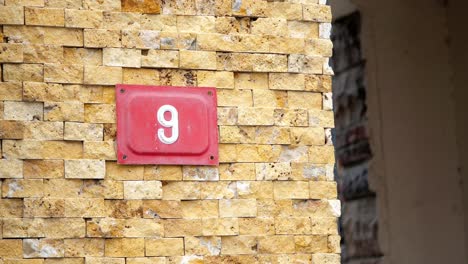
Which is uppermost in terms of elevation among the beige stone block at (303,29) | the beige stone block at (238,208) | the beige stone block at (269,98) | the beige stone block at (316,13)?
the beige stone block at (316,13)

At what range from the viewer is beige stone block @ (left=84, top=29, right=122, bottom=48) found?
333 centimetres

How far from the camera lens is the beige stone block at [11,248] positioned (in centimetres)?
316

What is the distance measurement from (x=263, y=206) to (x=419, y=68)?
6.65 ft

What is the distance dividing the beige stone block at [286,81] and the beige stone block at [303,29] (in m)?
0.13

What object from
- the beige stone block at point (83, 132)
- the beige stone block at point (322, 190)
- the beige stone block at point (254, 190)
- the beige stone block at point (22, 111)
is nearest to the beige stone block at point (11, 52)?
the beige stone block at point (22, 111)

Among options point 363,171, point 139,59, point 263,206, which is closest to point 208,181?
point 263,206

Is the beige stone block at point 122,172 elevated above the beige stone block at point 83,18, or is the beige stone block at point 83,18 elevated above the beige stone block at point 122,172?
the beige stone block at point 83,18

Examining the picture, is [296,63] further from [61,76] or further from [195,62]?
[61,76]

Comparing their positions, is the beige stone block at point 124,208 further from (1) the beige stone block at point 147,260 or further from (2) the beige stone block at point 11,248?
(2) the beige stone block at point 11,248

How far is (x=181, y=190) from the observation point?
11.0 feet

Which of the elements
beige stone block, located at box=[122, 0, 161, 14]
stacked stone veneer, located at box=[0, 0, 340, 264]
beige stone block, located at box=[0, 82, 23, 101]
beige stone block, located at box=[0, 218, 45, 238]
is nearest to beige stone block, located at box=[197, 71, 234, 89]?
stacked stone veneer, located at box=[0, 0, 340, 264]

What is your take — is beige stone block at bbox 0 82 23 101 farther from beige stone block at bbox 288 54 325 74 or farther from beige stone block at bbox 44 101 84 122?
beige stone block at bbox 288 54 325 74

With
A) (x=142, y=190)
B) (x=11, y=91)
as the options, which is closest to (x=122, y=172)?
(x=142, y=190)

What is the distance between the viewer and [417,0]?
5258mm
